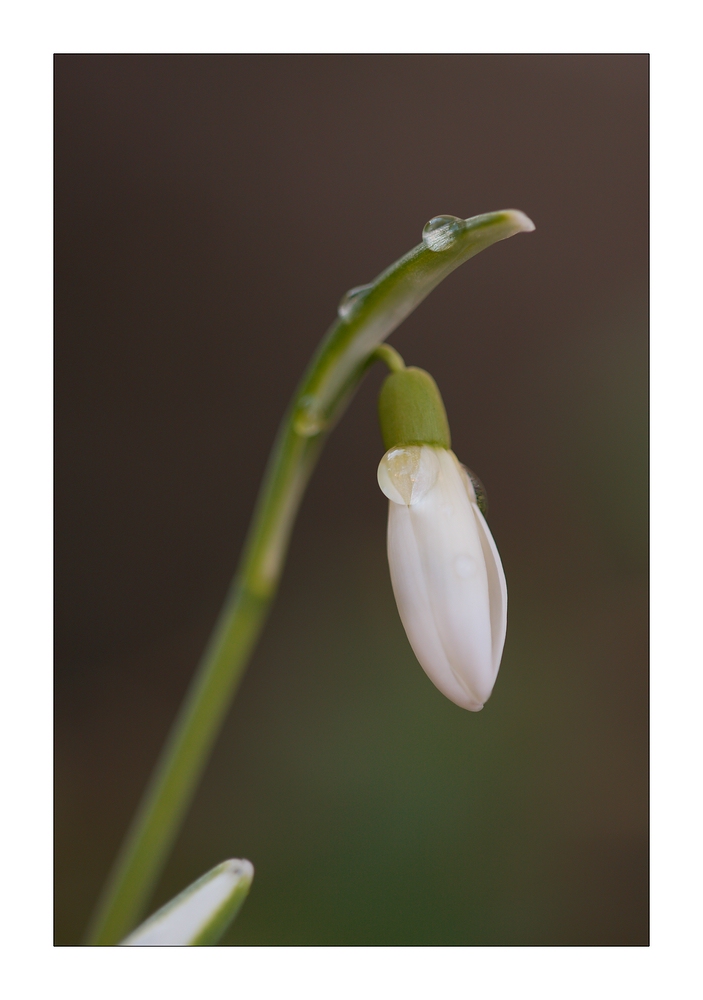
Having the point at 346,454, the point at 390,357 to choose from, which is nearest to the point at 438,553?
the point at 390,357

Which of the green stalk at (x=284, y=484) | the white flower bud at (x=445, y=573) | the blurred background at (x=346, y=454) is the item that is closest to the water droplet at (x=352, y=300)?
the green stalk at (x=284, y=484)

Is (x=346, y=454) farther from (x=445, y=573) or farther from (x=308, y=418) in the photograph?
(x=445, y=573)

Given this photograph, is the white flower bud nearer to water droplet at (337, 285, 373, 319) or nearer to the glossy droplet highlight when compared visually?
the glossy droplet highlight

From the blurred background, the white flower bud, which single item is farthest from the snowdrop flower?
the blurred background

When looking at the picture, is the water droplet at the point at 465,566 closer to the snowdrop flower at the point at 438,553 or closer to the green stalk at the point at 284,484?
the snowdrop flower at the point at 438,553

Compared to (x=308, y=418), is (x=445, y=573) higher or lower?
lower
